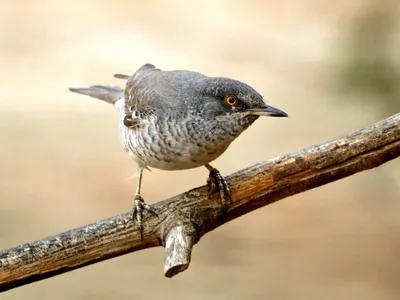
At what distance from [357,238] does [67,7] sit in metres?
3.05

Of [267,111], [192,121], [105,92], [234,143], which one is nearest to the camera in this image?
[267,111]

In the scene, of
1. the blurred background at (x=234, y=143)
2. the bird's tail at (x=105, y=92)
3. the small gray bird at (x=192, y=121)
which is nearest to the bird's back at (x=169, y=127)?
the small gray bird at (x=192, y=121)

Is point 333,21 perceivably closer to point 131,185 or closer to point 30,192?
point 131,185

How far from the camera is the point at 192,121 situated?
7.36ft

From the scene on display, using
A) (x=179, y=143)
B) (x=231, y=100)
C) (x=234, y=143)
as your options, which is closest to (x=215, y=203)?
(x=179, y=143)

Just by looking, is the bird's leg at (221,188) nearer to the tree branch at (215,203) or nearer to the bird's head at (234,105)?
the tree branch at (215,203)

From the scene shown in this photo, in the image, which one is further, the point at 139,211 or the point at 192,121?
the point at 192,121

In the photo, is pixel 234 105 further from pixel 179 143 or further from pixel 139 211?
pixel 139 211

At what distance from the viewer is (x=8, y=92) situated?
212 inches

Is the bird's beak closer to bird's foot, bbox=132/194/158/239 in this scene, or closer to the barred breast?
the barred breast

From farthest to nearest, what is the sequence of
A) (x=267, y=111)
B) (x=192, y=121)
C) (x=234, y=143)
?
1. (x=234, y=143)
2. (x=192, y=121)
3. (x=267, y=111)

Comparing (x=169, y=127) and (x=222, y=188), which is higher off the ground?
(x=169, y=127)

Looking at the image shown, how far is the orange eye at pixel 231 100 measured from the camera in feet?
7.14

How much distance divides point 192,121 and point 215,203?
0.88 feet
